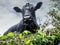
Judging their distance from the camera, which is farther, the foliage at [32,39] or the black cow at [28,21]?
the black cow at [28,21]

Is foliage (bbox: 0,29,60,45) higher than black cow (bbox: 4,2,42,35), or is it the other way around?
foliage (bbox: 0,29,60,45)

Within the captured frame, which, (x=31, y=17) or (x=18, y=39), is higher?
(x=18, y=39)

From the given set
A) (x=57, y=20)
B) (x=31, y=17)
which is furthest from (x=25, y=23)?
(x=57, y=20)

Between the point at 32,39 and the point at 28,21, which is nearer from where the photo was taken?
the point at 32,39

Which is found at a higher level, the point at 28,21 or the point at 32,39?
the point at 32,39

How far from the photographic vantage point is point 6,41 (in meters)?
5.61

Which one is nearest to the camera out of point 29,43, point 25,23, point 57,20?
point 29,43

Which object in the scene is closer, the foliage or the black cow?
the foliage

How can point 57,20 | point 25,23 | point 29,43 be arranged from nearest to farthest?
1. point 29,43
2. point 25,23
3. point 57,20

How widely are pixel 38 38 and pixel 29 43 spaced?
8.0 inches

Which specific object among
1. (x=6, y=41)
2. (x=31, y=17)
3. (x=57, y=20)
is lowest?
(x=57, y=20)

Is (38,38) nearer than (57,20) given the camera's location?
Yes

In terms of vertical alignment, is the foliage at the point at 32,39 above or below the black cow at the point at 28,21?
above

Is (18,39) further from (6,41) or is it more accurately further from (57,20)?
(57,20)
